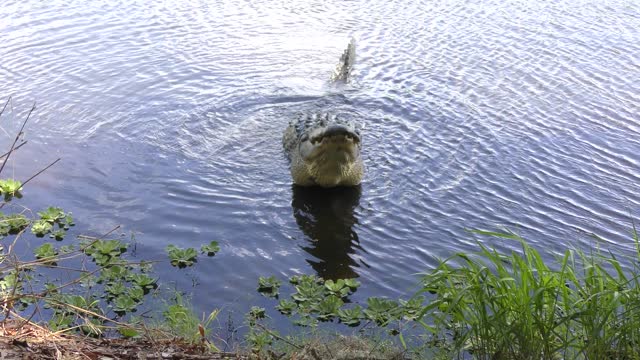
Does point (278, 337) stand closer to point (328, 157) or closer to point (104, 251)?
point (104, 251)

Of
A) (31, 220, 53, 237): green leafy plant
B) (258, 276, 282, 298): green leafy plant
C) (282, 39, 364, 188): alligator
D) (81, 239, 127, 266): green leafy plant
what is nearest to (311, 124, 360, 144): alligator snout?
(282, 39, 364, 188): alligator

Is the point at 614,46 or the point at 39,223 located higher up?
the point at 614,46

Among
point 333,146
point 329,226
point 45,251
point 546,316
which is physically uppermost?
point 546,316

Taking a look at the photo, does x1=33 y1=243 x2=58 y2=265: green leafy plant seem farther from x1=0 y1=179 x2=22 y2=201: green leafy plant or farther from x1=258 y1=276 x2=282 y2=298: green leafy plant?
x1=258 y1=276 x2=282 y2=298: green leafy plant

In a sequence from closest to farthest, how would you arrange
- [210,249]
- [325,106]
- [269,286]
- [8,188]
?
[269,286] → [210,249] → [8,188] → [325,106]

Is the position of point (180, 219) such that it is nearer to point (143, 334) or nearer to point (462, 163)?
point (143, 334)

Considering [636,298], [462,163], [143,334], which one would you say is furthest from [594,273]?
[462,163]

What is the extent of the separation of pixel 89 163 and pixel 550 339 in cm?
538

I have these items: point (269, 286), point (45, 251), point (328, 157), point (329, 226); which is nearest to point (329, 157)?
Result: point (328, 157)

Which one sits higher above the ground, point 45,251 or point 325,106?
point 325,106

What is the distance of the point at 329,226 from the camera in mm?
6730

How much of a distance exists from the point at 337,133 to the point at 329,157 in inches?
10.7

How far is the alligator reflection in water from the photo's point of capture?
5.99m

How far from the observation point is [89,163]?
7.46m
